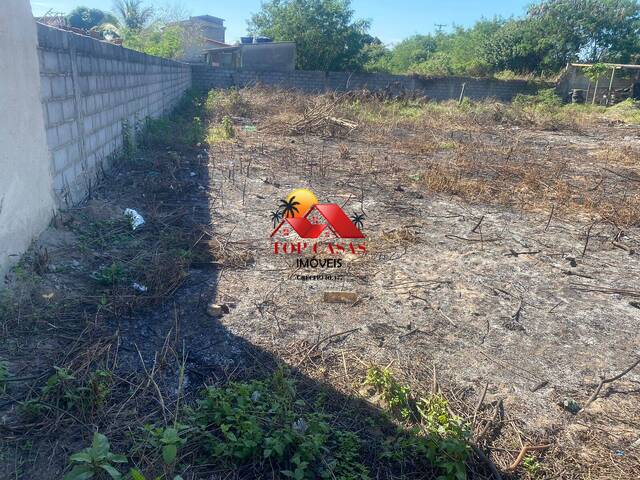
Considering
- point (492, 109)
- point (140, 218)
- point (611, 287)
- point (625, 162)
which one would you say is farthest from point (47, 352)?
point (492, 109)

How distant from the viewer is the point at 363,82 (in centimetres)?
1800

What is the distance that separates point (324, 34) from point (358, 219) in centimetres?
1918

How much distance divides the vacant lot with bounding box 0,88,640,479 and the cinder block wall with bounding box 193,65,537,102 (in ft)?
36.8

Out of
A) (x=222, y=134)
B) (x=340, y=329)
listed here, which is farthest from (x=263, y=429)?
(x=222, y=134)

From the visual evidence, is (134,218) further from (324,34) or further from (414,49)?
(414,49)

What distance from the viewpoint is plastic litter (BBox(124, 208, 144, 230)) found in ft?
13.1

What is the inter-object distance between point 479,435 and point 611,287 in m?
2.36

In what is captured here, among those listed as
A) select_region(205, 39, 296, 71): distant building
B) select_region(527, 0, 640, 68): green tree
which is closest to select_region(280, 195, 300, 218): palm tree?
select_region(205, 39, 296, 71): distant building

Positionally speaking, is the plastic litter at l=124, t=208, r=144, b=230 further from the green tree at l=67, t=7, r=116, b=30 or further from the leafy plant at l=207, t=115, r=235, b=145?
the green tree at l=67, t=7, r=116, b=30

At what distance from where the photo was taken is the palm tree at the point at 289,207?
511cm

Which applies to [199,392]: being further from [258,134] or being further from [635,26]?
[635,26]

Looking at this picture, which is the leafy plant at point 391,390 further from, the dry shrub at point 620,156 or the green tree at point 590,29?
the green tree at point 590,29

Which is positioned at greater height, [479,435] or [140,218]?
[140,218]

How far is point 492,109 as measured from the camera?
15.0 meters
